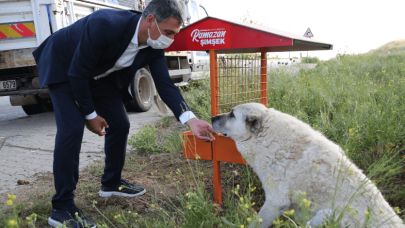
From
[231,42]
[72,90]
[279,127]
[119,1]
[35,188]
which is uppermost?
[119,1]

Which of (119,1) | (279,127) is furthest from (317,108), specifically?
(119,1)

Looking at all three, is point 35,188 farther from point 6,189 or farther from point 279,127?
point 279,127

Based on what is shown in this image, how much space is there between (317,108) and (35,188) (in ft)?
13.9

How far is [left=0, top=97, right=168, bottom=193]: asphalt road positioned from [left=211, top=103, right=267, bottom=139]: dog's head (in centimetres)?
240

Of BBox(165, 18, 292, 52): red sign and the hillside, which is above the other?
the hillside

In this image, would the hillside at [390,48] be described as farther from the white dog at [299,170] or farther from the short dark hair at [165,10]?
the short dark hair at [165,10]

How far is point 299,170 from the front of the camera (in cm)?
207

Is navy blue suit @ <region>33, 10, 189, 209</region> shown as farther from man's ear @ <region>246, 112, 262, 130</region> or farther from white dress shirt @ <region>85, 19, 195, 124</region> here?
man's ear @ <region>246, 112, 262, 130</region>

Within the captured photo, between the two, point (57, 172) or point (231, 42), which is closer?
point (57, 172)

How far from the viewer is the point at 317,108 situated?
462 cm

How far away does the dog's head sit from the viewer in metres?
2.39

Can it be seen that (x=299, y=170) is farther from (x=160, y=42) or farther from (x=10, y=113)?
(x=10, y=113)

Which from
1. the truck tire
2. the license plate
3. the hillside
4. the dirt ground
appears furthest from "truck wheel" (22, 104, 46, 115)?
the hillside

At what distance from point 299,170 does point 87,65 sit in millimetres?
1900
